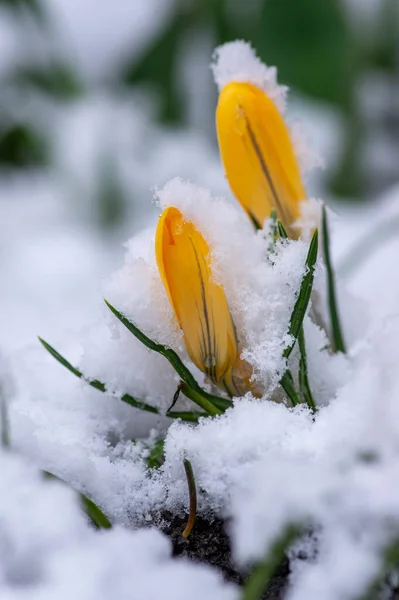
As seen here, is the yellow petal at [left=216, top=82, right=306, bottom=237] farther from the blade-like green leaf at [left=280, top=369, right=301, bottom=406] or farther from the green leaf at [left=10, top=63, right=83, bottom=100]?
the green leaf at [left=10, top=63, right=83, bottom=100]

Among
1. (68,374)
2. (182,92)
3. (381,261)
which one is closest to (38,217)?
(182,92)

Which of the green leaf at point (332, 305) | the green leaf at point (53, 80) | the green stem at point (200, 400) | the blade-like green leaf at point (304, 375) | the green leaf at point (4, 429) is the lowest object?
A: the green leaf at point (4, 429)

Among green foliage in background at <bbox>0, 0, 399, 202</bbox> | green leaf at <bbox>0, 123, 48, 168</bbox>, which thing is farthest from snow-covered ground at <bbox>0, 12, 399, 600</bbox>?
green leaf at <bbox>0, 123, 48, 168</bbox>

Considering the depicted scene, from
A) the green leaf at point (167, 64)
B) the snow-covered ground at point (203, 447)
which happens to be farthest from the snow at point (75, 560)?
the green leaf at point (167, 64)

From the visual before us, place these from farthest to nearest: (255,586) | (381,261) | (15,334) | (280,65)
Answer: (280,65)
(15,334)
(381,261)
(255,586)

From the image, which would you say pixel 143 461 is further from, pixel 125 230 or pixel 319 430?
pixel 125 230

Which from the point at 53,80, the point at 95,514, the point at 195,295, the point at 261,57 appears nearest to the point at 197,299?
the point at 195,295

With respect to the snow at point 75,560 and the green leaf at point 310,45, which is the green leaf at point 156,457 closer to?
the snow at point 75,560
